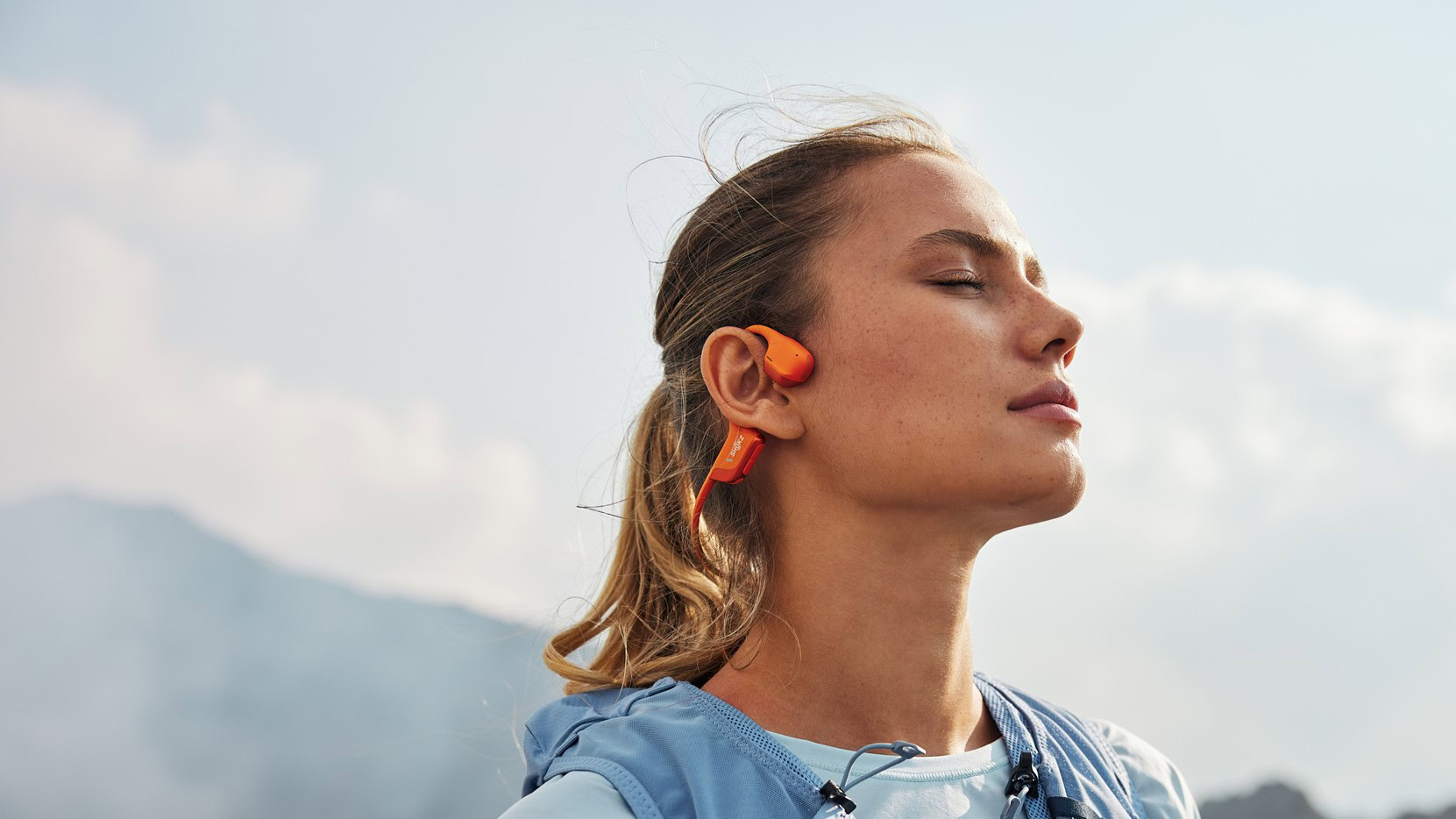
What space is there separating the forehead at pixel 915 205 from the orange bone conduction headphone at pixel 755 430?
0.63 ft

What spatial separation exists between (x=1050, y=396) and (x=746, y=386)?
515 mm

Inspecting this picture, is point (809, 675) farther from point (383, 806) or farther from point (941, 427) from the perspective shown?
point (383, 806)

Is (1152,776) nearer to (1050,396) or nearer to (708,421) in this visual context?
(1050,396)

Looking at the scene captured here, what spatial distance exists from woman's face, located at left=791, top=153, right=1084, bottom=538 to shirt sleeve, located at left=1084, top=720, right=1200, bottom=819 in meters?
0.68

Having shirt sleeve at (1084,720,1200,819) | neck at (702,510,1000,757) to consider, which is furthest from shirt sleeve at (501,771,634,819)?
shirt sleeve at (1084,720,1200,819)

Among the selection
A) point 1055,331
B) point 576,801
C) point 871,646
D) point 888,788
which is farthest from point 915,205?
point 576,801

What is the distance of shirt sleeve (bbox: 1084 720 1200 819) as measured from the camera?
1.96m

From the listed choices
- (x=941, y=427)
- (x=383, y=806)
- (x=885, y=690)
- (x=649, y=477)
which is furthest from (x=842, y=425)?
(x=383, y=806)

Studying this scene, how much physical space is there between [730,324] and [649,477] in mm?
408

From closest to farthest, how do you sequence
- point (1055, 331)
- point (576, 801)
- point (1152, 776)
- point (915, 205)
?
point (576, 801) < point (1055, 331) < point (915, 205) < point (1152, 776)

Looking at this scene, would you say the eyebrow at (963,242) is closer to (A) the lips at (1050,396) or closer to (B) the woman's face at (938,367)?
(B) the woman's face at (938,367)

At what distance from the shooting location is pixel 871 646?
1726 millimetres

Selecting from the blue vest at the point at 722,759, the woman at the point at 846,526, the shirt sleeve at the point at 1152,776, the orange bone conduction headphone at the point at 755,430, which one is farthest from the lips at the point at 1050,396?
the shirt sleeve at the point at 1152,776

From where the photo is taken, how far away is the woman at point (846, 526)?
1599mm
